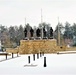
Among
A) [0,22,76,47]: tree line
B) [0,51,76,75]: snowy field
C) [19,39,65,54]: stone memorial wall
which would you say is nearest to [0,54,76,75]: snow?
[0,51,76,75]: snowy field

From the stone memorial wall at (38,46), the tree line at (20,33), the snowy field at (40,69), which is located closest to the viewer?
the snowy field at (40,69)

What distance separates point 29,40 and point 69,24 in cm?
7754

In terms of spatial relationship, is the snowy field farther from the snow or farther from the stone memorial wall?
the stone memorial wall

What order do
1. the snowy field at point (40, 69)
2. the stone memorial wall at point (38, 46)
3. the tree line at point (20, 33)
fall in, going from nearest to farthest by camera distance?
the snowy field at point (40, 69) < the stone memorial wall at point (38, 46) < the tree line at point (20, 33)

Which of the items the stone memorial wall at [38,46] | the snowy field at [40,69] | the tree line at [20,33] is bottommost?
the snowy field at [40,69]

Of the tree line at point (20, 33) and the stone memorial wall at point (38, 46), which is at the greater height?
the tree line at point (20, 33)

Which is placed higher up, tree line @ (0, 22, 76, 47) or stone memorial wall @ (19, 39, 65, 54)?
tree line @ (0, 22, 76, 47)

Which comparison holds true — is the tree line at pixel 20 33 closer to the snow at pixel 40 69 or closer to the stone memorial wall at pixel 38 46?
the stone memorial wall at pixel 38 46

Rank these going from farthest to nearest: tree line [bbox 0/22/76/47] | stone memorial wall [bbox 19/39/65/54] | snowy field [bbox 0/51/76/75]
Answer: tree line [bbox 0/22/76/47], stone memorial wall [bbox 19/39/65/54], snowy field [bbox 0/51/76/75]

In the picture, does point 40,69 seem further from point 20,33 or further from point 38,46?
point 20,33

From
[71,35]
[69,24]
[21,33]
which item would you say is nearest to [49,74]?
[21,33]

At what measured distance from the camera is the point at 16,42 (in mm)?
98688

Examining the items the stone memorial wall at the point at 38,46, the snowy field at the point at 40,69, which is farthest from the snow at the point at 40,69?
the stone memorial wall at the point at 38,46

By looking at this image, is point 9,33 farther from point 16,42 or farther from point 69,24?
point 69,24
